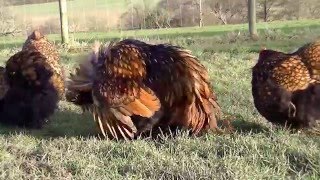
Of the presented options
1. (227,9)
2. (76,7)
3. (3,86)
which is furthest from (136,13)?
(3,86)

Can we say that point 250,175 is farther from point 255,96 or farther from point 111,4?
point 111,4

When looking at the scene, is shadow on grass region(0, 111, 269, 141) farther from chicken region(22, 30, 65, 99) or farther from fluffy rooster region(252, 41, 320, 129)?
chicken region(22, 30, 65, 99)

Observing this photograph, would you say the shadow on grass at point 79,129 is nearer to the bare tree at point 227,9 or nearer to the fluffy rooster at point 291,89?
the fluffy rooster at point 291,89

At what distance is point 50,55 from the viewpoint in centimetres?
696

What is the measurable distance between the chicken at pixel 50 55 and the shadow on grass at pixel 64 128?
1.23 ft

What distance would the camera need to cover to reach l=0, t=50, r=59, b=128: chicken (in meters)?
5.87

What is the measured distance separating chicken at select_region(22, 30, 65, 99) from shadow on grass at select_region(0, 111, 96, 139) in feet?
1.23

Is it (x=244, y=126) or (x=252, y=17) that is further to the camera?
(x=252, y=17)

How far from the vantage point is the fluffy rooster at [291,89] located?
4.81 meters

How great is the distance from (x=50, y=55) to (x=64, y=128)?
1561 millimetres

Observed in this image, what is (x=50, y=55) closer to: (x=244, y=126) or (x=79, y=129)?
(x=79, y=129)

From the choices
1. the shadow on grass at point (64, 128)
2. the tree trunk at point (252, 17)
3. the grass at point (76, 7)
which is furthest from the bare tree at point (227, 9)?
the shadow on grass at point (64, 128)

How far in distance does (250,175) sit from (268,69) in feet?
5.46

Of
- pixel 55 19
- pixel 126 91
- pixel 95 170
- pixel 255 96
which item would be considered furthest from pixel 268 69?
pixel 55 19
